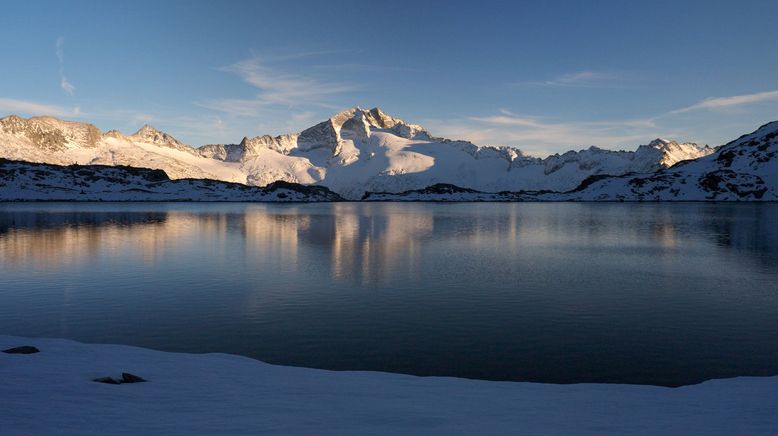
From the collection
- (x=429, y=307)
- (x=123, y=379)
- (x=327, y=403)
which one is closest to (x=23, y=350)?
(x=123, y=379)

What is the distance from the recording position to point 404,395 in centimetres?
1512

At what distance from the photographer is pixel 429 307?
29891mm

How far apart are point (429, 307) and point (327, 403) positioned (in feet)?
53.6

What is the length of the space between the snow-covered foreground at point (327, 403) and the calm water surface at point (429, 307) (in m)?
2.57

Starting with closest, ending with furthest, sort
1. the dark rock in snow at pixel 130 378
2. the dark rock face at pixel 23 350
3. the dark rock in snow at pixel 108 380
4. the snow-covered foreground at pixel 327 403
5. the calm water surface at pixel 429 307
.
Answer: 1. the snow-covered foreground at pixel 327 403
2. the dark rock in snow at pixel 108 380
3. the dark rock in snow at pixel 130 378
4. the dark rock face at pixel 23 350
5. the calm water surface at pixel 429 307

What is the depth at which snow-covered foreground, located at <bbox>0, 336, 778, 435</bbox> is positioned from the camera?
12023 mm

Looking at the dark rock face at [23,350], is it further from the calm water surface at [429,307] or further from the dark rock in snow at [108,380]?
the dark rock in snow at [108,380]

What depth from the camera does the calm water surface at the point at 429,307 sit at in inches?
821

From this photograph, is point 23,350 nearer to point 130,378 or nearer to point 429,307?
point 130,378

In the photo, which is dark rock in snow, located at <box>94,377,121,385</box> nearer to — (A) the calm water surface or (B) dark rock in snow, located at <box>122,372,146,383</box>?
(B) dark rock in snow, located at <box>122,372,146,383</box>

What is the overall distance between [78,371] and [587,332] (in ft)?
70.2

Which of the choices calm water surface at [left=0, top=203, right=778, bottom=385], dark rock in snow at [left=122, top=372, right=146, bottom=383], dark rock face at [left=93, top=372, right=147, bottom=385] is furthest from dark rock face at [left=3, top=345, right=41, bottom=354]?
dark rock in snow at [left=122, top=372, right=146, bottom=383]

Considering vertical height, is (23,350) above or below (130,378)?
above

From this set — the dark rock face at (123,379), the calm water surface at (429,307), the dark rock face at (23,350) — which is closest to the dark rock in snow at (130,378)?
the dark rock face at (123,379)
